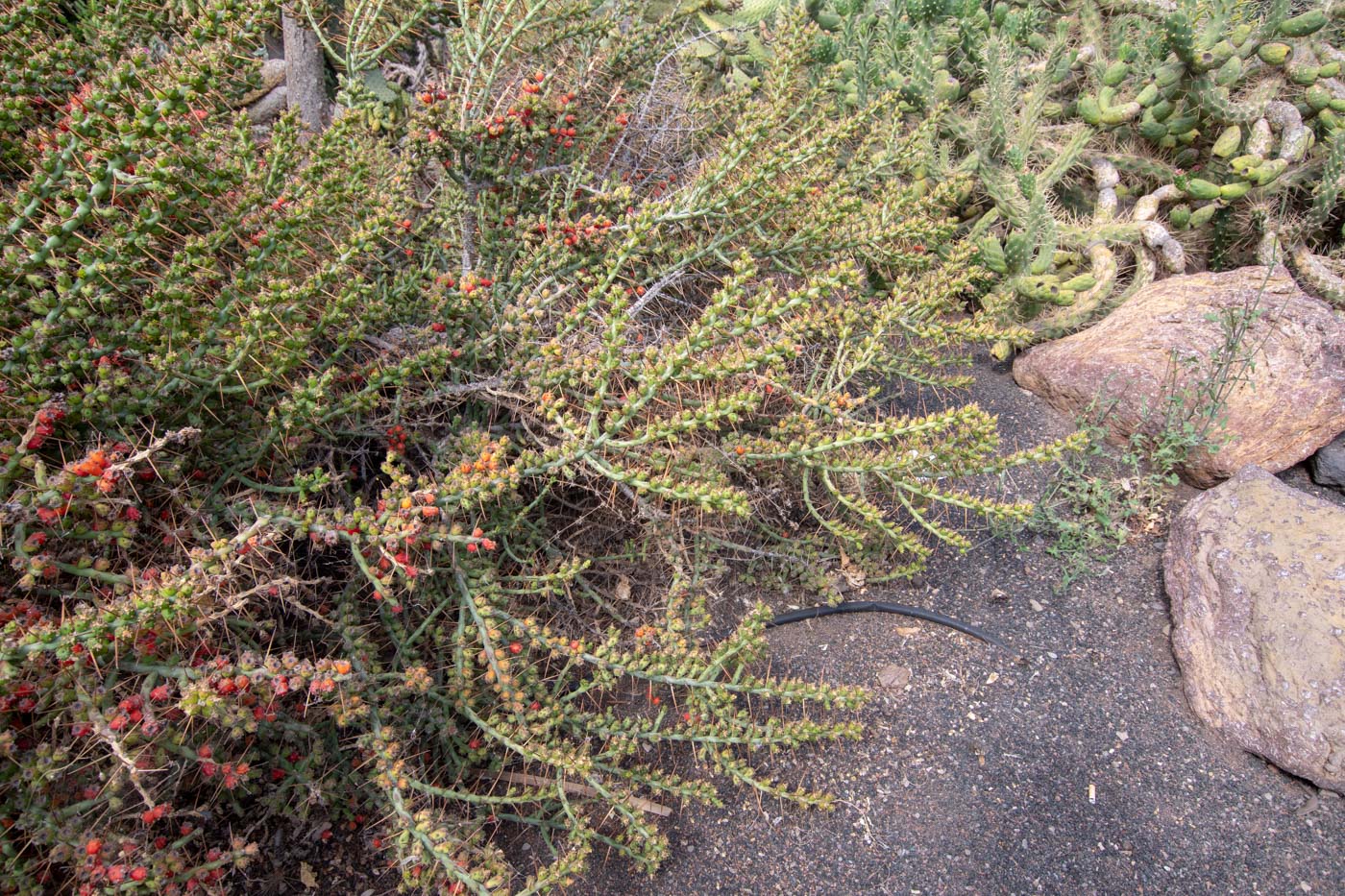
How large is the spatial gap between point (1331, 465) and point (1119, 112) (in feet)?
5.46

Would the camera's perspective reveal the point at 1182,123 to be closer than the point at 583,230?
No

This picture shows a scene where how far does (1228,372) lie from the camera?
2.71 m

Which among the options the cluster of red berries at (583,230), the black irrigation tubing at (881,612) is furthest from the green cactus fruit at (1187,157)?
the cluster of red berries at (583,230)

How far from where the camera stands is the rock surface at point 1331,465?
2816mm

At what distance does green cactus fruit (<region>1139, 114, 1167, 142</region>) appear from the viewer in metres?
3.45

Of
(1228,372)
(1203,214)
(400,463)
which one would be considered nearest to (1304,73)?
(1203,214)

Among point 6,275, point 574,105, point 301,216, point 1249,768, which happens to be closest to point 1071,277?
point 1249,768

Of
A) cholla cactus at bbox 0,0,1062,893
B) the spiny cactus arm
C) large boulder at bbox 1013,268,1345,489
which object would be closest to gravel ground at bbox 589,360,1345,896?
cholla cactus at bbox 0,0,1062,893

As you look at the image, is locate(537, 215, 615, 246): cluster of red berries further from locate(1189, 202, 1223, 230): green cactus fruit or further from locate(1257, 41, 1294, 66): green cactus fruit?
locate(1257, 41, 1294, 66): green cactus fruit

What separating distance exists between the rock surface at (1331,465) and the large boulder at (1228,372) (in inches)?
1.8

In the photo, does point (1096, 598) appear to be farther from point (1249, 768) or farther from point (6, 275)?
point (6, 275)

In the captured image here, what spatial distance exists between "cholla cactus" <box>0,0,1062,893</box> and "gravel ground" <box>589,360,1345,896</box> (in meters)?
0.14

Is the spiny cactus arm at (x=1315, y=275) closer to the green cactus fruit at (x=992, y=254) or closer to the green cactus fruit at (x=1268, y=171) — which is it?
the green cactus fruit at (x=1268, y=171)

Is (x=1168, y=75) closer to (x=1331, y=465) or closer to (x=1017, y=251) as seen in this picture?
(x=1017, y=251)
